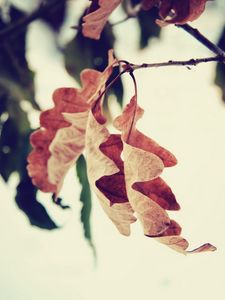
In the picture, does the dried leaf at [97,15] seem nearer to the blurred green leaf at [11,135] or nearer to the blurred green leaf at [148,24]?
the blurred green leaf at [11,135]

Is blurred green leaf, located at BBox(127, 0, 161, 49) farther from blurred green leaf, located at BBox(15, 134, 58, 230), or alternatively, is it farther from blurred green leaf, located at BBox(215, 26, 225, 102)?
blurred green leaf, located at BBox(15, 134, 58, 230)

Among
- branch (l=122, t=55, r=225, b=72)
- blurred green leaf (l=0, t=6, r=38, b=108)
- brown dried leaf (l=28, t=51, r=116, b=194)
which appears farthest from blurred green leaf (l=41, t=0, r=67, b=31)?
branch (l=122, t=55, r=225, b=72)

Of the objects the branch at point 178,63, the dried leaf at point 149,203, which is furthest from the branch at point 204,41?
the dried leaf at point 149,203

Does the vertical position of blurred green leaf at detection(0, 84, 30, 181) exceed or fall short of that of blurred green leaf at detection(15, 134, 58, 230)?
it exceeds it

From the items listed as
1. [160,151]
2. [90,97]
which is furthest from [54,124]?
[160,151]

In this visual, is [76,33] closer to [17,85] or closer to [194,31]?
[17,85]

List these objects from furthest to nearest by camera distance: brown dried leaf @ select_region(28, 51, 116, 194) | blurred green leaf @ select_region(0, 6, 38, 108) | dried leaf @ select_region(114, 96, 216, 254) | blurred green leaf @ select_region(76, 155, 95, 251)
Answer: blurred green leaf @ select_region(0, 6, 38, 108), blurred green leaf @ select_region(76, 155, 95, 251), brown dried leaf @ select_region(28, 51, 116, 194), dried leaf @ select_region(114, 96, 216, 254)

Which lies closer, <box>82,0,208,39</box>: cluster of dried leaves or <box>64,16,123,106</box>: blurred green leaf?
<box>82,0,208,39</box>: cluster of dried leaves
